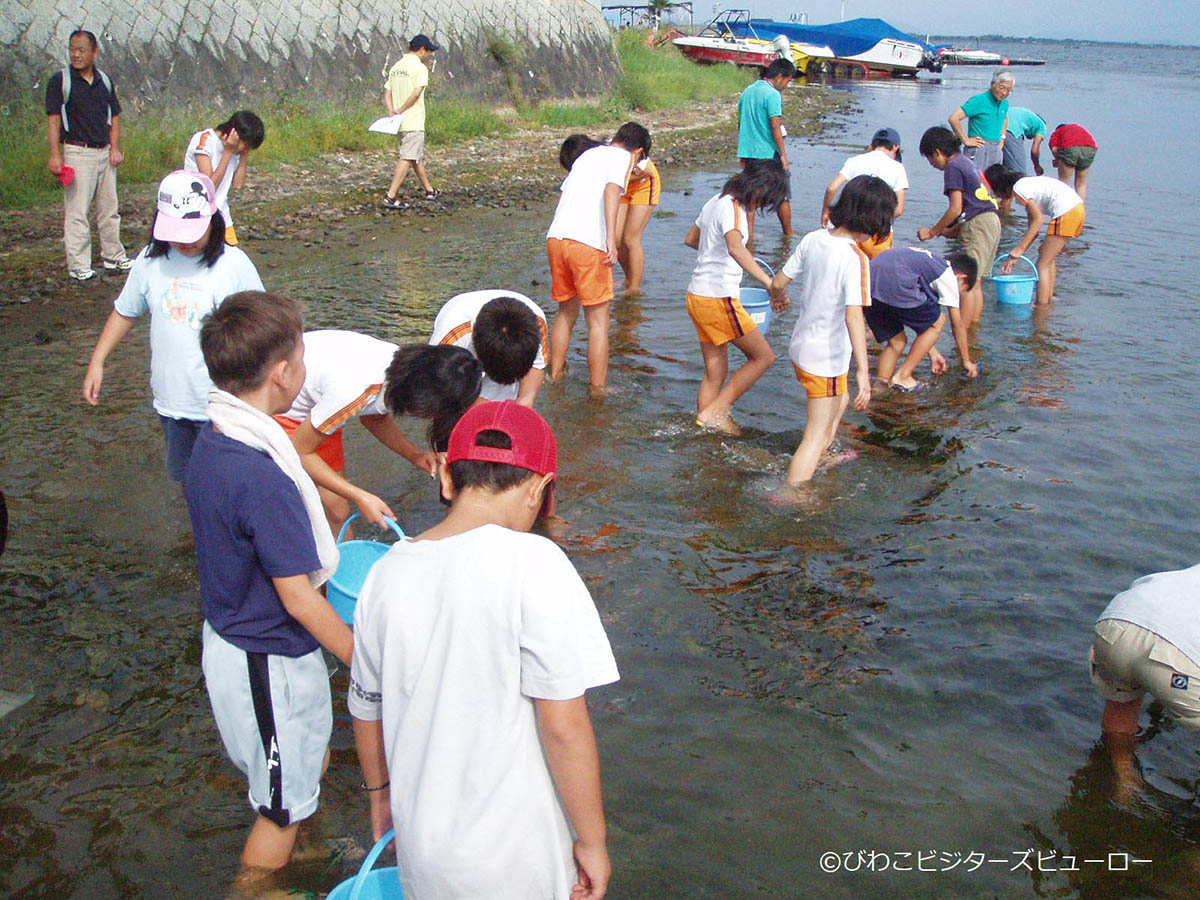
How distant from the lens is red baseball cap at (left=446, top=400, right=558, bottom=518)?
186 cm

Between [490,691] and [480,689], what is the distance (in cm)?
2

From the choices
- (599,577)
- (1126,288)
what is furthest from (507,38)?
(599,577)

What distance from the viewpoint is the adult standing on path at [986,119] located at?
10.8 m

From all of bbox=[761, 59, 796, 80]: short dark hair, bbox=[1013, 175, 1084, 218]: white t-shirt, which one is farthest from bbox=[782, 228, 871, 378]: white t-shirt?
bbox=[761, 59, 796, 80]: short dark hair

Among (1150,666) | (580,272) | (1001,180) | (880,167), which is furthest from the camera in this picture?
(1001,180)

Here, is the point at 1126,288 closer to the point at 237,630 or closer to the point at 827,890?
the point at 827,890

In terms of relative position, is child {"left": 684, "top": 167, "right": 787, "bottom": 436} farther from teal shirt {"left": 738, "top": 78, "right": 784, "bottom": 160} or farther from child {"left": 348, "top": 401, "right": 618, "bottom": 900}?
teal shirt {"left": 738, "top": 78, "right": 784, "bottom": 160}

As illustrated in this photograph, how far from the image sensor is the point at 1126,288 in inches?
386

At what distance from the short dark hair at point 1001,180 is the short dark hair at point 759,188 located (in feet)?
13.9

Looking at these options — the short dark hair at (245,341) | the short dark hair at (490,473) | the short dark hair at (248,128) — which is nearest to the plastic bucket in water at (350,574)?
the short dark hair at (245,341)

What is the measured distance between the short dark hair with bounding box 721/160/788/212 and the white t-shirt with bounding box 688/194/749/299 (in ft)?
0.26

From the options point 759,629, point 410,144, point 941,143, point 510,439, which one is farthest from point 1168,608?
point 410,144

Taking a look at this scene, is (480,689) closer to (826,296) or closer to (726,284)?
(826,296)

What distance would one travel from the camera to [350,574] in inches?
125
